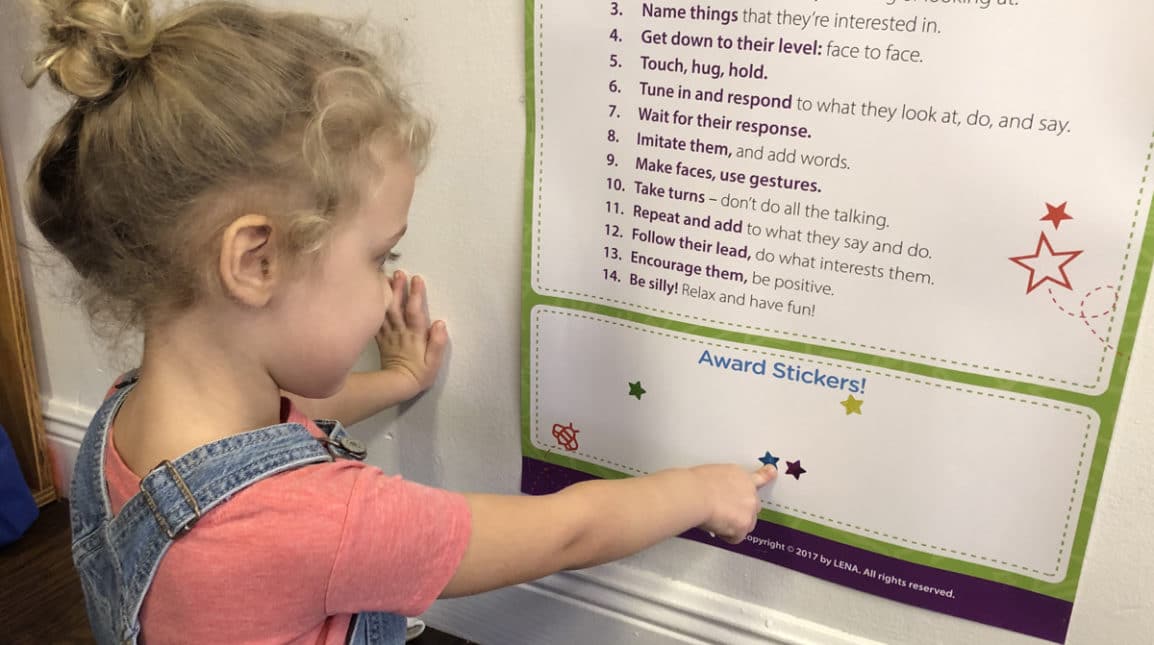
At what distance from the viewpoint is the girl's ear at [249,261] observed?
0.60 m

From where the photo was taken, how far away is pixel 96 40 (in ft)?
1.93

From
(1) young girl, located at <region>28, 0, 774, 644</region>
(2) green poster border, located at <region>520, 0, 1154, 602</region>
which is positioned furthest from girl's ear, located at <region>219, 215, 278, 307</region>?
(2) green poster border, located at <region>520, 0, 1154, 602</region>

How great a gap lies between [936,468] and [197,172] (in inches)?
24.8

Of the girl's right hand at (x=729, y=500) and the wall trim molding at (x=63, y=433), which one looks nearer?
the girl's right hand at (x=729, y=500)

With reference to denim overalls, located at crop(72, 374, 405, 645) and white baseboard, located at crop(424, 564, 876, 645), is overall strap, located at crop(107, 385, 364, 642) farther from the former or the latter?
white baseboard, located at crop(424, 564, 876, 645)

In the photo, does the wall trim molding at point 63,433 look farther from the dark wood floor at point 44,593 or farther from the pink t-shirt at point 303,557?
the pink t-shirt at point 303,557

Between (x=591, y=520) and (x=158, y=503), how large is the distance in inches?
12.4

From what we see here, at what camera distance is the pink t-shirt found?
23.9 inches

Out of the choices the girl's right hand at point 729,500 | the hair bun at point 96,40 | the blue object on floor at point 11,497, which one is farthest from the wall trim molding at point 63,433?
the girl's right hand at point 729,500

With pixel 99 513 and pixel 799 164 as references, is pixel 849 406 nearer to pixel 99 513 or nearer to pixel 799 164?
pixel 799 164

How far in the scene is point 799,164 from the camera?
75cm

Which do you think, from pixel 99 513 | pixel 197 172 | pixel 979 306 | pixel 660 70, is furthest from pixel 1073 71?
pixel 99 513

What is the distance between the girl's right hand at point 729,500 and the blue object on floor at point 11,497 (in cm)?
104

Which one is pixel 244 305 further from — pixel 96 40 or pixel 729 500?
pixel 729 500
